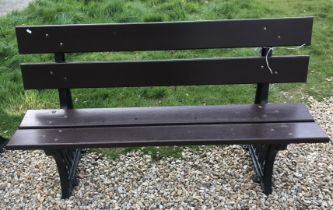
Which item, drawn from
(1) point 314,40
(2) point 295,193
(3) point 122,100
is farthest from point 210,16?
(2) point 295,193

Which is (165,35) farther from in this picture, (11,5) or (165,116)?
(11,5)

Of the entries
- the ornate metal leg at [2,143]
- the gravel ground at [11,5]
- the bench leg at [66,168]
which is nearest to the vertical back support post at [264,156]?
the bench leg at [66,168]

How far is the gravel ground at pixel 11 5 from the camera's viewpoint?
23.0ft

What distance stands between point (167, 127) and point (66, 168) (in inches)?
31.7

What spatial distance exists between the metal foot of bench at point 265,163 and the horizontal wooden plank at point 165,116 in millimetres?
209

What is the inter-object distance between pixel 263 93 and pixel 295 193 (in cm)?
76

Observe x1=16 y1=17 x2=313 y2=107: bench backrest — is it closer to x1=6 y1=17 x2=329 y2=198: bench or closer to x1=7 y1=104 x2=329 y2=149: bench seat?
x1=6 y1=17 x2=329 y2=198: bench

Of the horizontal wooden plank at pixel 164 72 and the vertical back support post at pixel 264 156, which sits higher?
the horizontal wooden plank at pixel 164 72

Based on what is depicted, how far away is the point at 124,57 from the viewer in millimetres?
5344

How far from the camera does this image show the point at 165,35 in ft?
10.8

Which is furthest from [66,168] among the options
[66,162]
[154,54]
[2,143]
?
[154,54]

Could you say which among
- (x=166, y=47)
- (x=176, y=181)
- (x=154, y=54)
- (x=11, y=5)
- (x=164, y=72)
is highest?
(x=166, y=47)

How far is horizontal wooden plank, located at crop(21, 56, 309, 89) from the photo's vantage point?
10.9ft

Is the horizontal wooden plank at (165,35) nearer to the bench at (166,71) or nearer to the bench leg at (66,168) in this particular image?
the bench at (166,71)
